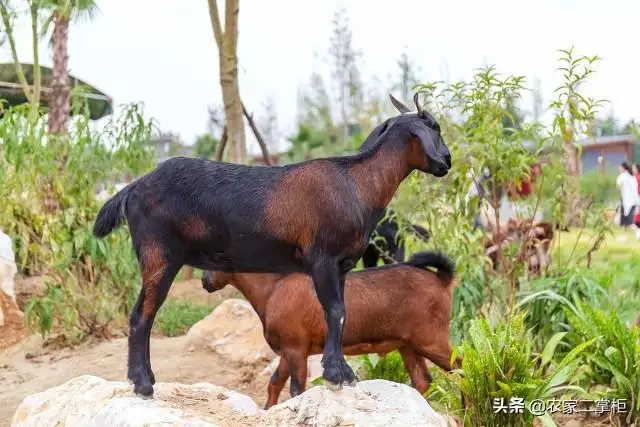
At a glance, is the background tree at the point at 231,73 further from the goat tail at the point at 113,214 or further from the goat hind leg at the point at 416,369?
the goat tail at the point at 113,214

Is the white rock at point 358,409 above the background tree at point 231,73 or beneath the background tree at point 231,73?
beneath

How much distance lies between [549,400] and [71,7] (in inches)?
426

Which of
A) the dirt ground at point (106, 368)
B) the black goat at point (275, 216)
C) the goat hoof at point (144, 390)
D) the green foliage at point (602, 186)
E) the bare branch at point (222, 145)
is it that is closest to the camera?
the black goat at point (275, 216)

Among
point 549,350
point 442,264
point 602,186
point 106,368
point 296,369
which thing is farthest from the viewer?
point 602,186

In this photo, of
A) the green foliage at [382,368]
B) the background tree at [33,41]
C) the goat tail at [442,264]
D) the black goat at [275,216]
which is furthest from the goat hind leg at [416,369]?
the background tree at [33,41]

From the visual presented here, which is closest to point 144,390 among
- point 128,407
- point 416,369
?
point 128,407

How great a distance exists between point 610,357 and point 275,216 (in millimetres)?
2625

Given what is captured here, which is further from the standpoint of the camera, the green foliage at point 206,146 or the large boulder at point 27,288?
the green foliage at point 206,146

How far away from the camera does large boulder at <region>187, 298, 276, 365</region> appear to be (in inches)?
298

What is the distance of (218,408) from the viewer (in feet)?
13.9

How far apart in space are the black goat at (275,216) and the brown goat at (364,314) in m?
1.46

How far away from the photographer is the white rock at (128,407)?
3.84 metres

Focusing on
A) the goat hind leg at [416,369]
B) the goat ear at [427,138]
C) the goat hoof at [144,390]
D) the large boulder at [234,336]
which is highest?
the goat ear at [427,138]

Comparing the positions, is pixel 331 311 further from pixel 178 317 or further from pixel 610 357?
pixel 178 317
